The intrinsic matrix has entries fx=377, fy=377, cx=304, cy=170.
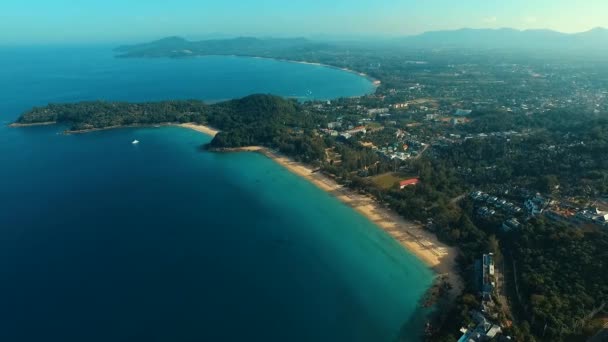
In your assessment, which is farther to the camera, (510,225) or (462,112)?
(462,112)

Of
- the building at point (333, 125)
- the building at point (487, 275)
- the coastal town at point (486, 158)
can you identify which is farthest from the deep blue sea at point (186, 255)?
the building at point (333, 125)

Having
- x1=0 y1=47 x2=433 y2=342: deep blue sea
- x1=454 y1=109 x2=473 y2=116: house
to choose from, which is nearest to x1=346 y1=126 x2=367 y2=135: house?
x1=0 y1=47 x2=433 y2=342: deep blue sea

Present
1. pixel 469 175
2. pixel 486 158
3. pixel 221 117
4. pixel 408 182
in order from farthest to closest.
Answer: pixel 221 117 < pixel 486 158 < pixel 469 175 < pixel 408 182

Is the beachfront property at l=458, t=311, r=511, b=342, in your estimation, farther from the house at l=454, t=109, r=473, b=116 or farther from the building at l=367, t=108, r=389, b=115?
the house at l=454, t=109, r=473, b=116

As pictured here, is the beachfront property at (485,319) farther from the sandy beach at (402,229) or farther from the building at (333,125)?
the building at (333,125)

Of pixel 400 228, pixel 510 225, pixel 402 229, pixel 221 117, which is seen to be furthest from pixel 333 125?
pixel 510 225

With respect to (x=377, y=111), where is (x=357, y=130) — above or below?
below

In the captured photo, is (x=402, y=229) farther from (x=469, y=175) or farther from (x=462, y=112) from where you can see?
(x=462, y=112)
